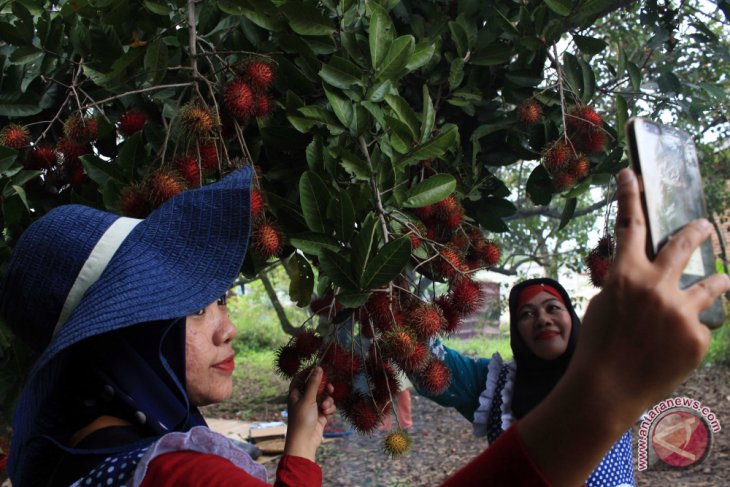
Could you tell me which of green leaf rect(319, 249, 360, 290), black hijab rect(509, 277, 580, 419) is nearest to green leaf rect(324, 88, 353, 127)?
green leaf rect(319, 249, 360, 290)

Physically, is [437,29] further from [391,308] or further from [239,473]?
[239,473]

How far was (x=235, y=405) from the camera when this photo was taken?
19.1ft

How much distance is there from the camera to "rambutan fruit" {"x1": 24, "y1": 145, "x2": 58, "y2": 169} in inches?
45.6

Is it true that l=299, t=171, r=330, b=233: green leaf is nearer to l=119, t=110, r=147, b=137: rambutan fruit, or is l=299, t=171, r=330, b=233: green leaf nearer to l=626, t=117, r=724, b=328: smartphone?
l=119, t=110, r=147, b=137: rambutan fruit

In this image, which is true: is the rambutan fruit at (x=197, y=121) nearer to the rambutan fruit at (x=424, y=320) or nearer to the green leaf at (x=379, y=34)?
the green leaf at (x=379, y=34)

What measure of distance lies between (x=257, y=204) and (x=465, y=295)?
33 cm

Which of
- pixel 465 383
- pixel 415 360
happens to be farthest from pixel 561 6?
pixel 465 383

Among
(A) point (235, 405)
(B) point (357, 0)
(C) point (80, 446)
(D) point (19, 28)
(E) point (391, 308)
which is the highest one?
(B) point (357, 0)

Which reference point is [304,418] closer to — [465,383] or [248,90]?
[248,90]

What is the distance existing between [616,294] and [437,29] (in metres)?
Answer: 0.86

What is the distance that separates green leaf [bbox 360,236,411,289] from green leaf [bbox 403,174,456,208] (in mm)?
163

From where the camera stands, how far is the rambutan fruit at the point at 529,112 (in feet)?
3.74

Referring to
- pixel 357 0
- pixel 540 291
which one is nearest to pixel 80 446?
pixel 357 0

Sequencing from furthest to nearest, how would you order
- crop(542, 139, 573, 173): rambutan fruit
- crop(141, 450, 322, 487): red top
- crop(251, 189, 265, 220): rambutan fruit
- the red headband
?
the red headband → crop(542, 139, 573, 173): rambutan fruit → crop(251, 189, 265, 220): rambutan fruit → crop(141, 450, 322, 487): red top
